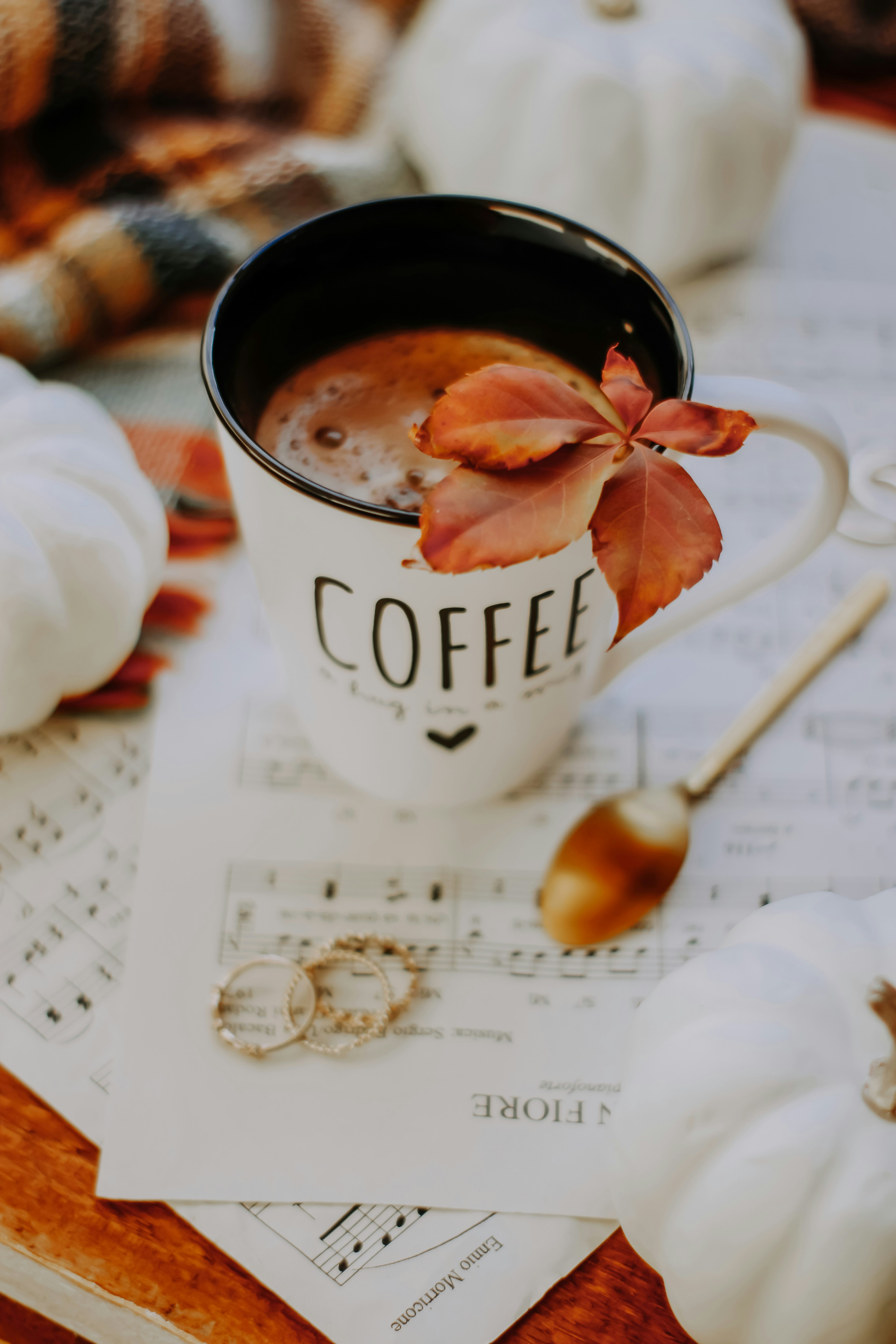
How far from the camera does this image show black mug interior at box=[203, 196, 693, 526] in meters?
0.47

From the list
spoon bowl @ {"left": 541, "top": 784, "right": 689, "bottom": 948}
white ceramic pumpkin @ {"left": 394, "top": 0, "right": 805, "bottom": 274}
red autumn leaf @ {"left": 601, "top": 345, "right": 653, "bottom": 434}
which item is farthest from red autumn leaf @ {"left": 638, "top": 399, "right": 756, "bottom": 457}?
Result: white ceramic pumpkin @ {"left": 394, "top": 0, "right": 805, "bottom": 274}

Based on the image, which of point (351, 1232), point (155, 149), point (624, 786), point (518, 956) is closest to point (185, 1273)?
point (351, 1232)

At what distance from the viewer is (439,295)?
0.56 m

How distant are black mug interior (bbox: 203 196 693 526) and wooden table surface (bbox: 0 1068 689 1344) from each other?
1.10ft

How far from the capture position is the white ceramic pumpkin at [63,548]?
55 centimetres

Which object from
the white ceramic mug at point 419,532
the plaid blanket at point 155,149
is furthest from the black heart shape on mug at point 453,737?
the plaid blanket at point 155,149

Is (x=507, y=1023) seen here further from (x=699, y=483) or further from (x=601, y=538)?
(x=699, y=483)

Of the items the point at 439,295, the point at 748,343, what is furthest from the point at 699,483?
the point at 439,295

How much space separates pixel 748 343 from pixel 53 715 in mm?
542

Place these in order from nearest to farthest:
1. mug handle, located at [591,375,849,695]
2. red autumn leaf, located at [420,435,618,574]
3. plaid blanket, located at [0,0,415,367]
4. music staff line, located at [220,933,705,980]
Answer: red autumn leaf, located at [420,435,618,574]
mug handle, located at [591,375,849,695]
music staff line, located at [220,933,705,980]
plaid blanket, located at [0,0,415,367]

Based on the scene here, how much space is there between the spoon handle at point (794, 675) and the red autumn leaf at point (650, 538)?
0.27 meters

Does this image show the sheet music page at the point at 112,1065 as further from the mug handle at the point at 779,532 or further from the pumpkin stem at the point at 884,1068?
the mug handle at the point at 779,532

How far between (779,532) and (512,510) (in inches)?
10.0

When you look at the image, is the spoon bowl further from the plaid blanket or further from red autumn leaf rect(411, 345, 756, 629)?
the plaid blanket
